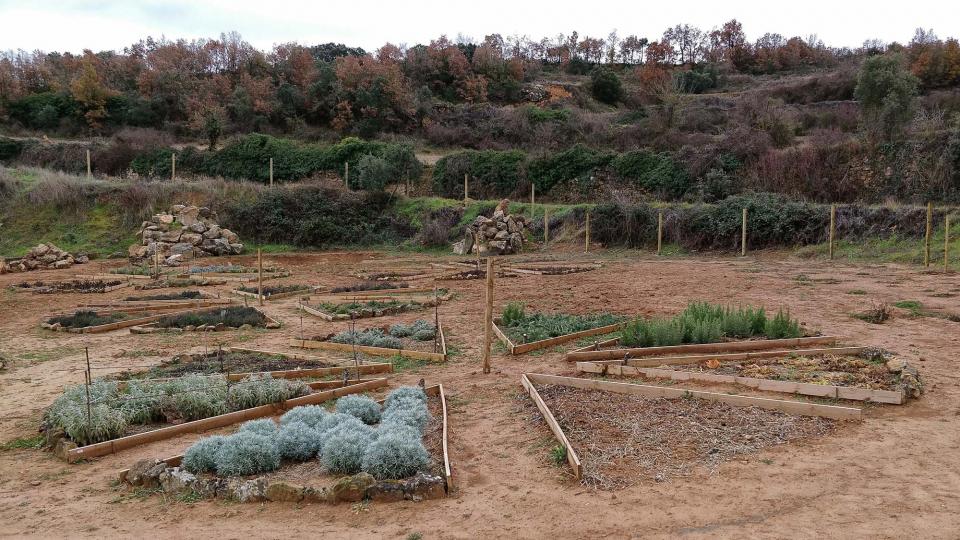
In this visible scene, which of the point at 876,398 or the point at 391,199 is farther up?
the point at 391,199

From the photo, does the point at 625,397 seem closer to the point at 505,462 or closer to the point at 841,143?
the point at 505,462

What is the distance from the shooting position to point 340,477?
230 inches

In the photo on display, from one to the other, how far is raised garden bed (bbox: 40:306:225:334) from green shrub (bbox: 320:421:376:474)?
8.60m

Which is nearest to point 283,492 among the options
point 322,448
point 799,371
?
point 322,448

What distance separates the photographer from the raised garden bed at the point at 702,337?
9430 mm

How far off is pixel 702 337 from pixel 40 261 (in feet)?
77.5

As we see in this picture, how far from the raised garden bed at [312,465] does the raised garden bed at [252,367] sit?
93.7 inches

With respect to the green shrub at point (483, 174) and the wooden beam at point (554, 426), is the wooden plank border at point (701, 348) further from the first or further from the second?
the green shrub at point (483, 174)

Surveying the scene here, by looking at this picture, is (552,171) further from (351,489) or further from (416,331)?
(351,489)

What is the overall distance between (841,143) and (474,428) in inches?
1004

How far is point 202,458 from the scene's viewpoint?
19.5ft

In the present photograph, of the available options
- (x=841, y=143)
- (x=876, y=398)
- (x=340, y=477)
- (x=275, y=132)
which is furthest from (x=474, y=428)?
(x=275, y=132)

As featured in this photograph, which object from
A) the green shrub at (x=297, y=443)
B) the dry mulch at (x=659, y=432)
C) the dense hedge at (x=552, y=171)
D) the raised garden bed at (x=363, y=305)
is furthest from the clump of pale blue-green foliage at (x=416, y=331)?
the dense hedge at (x=552, y=171)

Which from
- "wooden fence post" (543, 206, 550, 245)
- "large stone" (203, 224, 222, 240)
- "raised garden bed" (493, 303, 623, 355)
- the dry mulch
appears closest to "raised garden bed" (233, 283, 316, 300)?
"raised garden bed" (493, 303, 623, 355)
